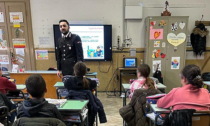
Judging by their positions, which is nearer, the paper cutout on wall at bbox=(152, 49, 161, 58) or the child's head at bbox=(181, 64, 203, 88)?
the child's head at bbox=(181, 64, 203, 88)

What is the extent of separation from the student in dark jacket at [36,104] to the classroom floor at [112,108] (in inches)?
71.8

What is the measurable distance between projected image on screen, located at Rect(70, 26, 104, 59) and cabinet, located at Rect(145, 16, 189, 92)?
1.18 meters

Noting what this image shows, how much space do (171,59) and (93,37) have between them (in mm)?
2068

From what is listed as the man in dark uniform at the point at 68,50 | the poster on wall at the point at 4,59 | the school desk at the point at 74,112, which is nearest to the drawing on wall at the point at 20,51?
the poster on wall at the point at 4,59

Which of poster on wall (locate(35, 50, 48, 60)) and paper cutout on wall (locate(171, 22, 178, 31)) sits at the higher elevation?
paper cutout on wall (locate(171, 22, 178, 31))

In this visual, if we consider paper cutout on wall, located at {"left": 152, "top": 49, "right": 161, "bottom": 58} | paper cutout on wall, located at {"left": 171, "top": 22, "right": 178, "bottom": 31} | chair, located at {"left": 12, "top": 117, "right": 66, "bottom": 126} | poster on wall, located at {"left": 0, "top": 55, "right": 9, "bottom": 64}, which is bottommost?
chair, located at {"left": 12, "top": 117, "right": 66, "bottom": 126}

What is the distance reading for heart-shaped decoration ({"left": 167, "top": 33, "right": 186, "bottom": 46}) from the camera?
4.34 meters

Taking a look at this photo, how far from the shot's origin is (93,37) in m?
4.59

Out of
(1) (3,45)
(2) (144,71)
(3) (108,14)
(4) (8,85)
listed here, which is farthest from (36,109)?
(1) (3,45)

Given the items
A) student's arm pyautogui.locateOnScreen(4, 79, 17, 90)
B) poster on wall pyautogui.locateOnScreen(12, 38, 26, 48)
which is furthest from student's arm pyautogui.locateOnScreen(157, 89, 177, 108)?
poster on wall pyautogui.locateOnScreen(12, 38, 26, 48)

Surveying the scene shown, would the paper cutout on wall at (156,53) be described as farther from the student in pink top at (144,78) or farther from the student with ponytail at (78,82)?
the student with ponytail at (78,82)

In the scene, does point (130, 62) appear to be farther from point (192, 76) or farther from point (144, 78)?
point (192, 76)

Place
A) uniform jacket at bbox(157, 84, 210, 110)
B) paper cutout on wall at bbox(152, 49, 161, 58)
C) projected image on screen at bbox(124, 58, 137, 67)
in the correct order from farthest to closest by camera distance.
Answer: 1. projected image on screen at bbox(124, 58, 137, 67)
2. paper cutout on wall at bbox(152, 49, 161, 58)
3. uniform jacket at bbox(157, 84, 210, 110)

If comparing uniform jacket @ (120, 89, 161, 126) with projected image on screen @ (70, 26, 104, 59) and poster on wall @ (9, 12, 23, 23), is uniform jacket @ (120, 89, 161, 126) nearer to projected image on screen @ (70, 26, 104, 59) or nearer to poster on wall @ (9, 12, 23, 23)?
projected image on screen @ (70, 26, 104, 59)
